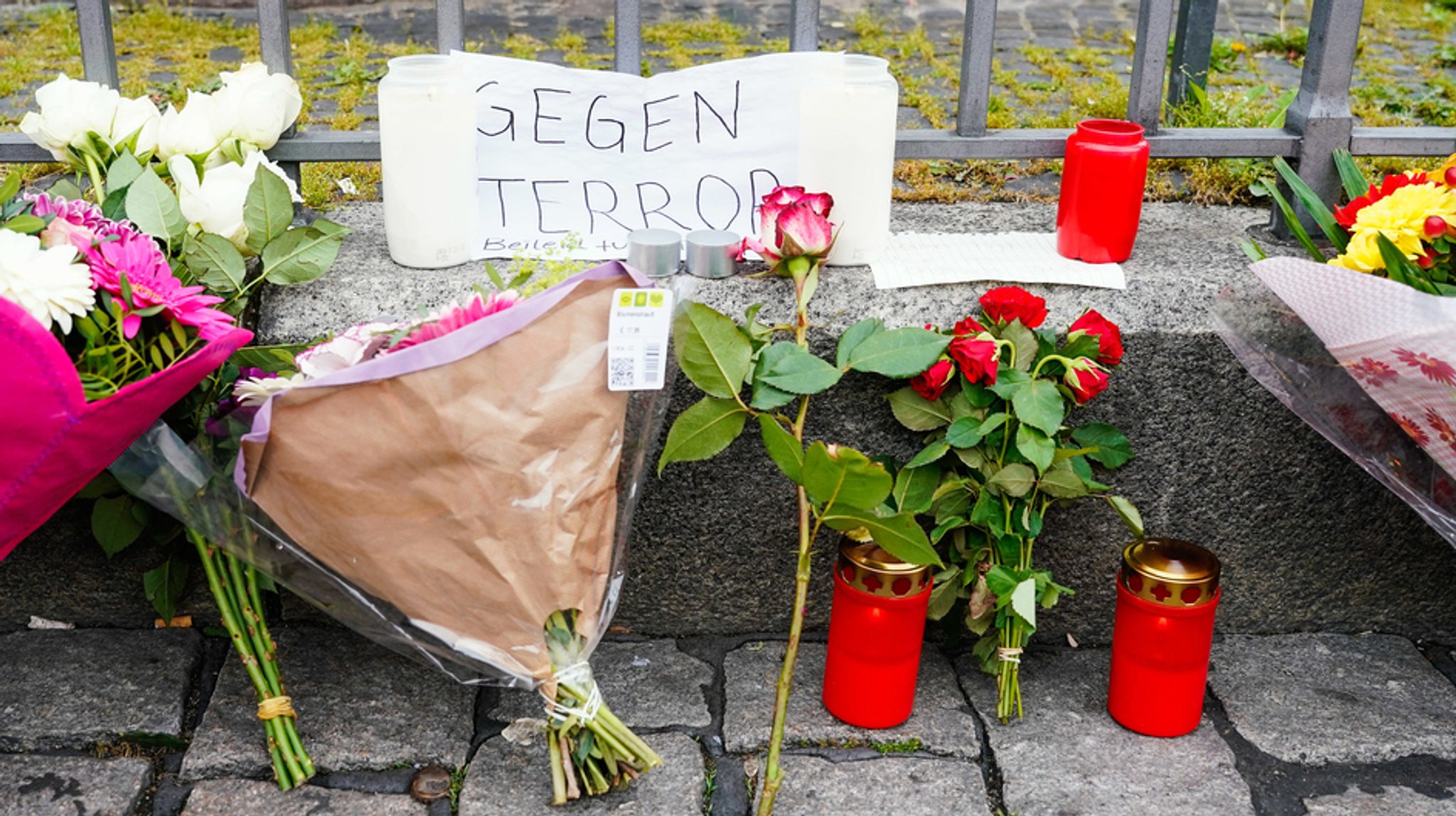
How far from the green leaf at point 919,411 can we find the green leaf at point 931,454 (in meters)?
0.03

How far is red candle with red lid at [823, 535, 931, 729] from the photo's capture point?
5.79 feet

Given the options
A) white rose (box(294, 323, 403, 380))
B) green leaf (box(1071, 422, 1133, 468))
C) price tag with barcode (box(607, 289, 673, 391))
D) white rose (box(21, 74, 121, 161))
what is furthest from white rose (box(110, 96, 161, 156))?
green leaf (box(1071, 422, 1133, 468))

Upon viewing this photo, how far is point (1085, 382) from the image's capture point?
68.9 inches

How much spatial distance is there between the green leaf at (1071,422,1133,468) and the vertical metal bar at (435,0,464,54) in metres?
1.06

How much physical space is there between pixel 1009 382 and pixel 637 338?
1.68ft

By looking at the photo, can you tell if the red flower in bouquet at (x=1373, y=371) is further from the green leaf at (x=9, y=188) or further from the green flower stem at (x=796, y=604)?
the green leaf at (x=9, y=188)

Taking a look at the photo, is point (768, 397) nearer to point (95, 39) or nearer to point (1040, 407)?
point (1040, 407)

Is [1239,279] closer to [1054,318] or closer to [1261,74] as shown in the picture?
[1054,318]

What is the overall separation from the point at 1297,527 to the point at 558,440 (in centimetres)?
114

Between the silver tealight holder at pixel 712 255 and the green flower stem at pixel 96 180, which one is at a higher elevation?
the green flower stem at pixel 96 180

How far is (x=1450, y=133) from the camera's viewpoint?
216 centimetres

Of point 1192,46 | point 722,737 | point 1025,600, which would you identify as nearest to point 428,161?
point 722,737

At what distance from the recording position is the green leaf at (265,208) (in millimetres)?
1786

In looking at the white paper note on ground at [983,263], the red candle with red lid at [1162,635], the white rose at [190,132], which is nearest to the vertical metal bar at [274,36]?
the white rose at [190,132]
